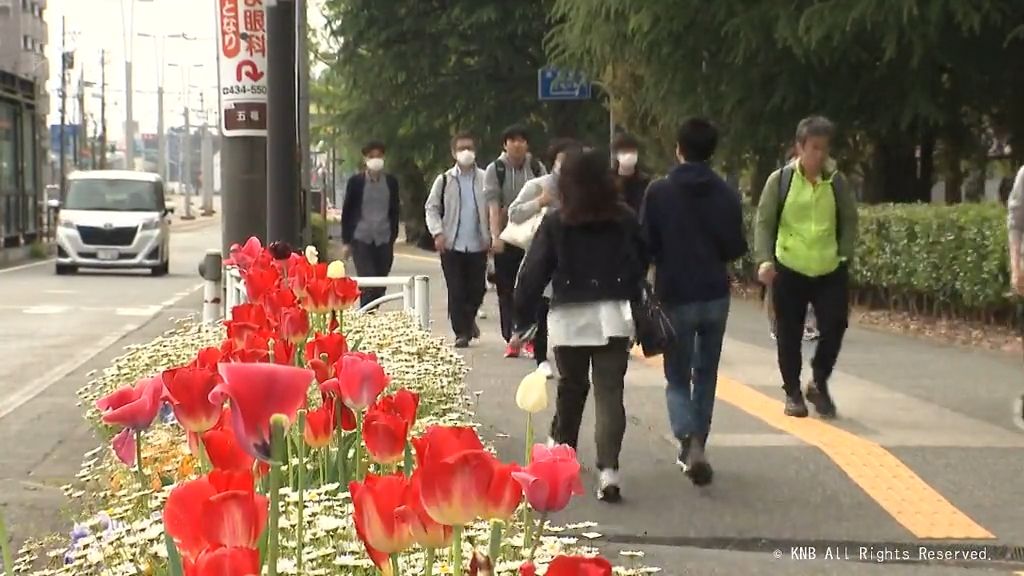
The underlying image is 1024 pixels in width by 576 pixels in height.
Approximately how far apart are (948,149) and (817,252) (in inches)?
646

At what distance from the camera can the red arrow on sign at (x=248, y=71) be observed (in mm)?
11086

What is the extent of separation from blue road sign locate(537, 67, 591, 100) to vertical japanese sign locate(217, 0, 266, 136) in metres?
14.0

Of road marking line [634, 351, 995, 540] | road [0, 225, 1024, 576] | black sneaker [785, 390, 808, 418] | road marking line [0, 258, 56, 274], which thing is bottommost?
road marking line [0, 258, 56, 274]

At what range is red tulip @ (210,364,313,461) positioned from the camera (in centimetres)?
212

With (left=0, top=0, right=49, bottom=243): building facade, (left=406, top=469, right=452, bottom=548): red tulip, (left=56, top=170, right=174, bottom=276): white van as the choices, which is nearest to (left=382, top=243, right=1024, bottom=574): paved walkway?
(left=406, top=469, right=452, bottom=548): red tulip

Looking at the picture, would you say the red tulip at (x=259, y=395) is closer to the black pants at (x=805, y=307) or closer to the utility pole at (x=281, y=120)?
the black pants at (x=805, y=307)

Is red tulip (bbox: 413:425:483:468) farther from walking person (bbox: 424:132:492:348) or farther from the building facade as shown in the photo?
the building facade

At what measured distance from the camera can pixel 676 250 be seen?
7391 millimetres

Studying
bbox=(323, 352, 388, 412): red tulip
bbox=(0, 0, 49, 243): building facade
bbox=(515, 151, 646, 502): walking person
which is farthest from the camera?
bbox=(0, 0, 49, 243): building facade

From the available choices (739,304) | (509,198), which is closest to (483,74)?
(739,304)

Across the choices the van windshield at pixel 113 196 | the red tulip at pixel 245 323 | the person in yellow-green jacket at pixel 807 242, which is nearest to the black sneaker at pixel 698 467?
the person in yellow-green jacket at pixel 807 242

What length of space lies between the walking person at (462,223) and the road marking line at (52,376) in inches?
116

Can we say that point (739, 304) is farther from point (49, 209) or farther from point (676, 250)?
point (49, 209)

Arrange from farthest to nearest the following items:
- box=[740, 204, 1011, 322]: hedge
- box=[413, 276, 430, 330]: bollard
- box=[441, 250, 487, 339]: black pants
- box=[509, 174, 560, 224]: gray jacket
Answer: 1. box=[740, 204, 1011, 322]: hedge
2. box=[441, 250, 487, 339]: black pants
3. box=[413, 276, 430, 330]: bollard
4. box=[509, 174, 560, 224]: gray jacket
